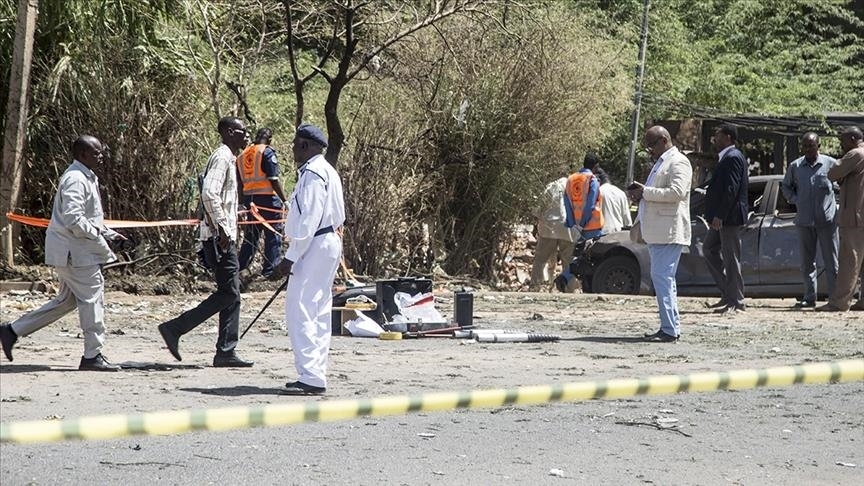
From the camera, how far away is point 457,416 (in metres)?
8.09

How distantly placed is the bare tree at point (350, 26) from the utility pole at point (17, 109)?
121 inches

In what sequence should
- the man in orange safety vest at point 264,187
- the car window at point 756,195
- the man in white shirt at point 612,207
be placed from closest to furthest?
the man in orange safety vest at point 264,187
the car window at point 756,195
the man in white shirt at point 612,207

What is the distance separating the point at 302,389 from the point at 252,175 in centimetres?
735

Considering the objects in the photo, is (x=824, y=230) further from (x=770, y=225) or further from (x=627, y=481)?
(x=627, y=481)

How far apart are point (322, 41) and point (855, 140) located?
31.8ft

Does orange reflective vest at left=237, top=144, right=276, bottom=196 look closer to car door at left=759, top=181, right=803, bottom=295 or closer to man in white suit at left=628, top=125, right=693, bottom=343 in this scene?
man in white suit at left=628, top=125, right=693, bottom=343

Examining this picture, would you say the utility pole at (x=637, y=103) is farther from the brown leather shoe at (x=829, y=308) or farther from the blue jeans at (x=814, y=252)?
the brown leather shoe at (x=829, y=308)

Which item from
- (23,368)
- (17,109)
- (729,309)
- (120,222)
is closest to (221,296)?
(23,368)

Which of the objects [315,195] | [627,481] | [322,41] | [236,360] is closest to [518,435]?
[627,481]

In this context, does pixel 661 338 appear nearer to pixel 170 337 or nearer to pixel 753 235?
pixel 170 337

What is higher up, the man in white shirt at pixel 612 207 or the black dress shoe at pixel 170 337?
the man in white shirt at pixel 612 207

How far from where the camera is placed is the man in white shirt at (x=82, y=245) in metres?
9.04

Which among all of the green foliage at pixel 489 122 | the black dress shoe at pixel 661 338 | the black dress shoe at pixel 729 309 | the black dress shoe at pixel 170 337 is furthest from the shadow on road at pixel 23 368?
the green foliage at pixel 489 122

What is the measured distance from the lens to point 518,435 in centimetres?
759
